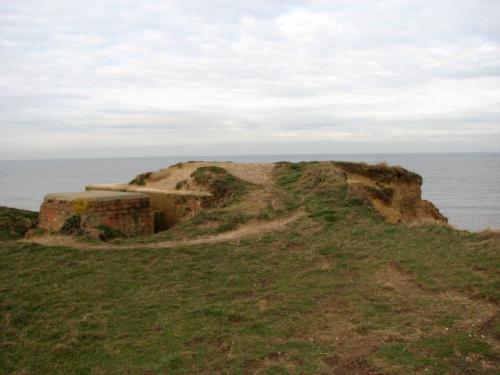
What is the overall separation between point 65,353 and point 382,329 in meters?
3.32

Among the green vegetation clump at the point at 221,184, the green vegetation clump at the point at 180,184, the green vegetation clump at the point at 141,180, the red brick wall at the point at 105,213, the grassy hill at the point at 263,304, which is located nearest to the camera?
the grassy hill at the point at 263,304

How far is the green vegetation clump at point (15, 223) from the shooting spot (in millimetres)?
12125

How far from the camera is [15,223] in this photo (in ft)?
41.9

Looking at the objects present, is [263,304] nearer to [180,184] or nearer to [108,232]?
[108,232]

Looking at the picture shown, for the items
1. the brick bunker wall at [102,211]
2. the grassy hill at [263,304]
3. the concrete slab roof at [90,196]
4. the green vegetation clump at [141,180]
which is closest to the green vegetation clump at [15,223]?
the brick bunker wall at [102,211]

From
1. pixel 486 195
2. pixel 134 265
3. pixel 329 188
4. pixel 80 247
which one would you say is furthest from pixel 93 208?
pixel 486 195

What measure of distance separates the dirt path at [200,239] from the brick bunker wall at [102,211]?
83cm

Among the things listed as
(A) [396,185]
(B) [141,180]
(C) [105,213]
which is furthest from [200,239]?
(A) [396,185]

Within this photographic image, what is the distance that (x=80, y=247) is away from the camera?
356 inches

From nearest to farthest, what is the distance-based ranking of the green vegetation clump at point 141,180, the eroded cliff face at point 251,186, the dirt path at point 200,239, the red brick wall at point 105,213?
1. the dirt path at point 200,239
2. the red brick wall at point 105,213
3. the eroded cliff face at point 251,186
4. the green vegetation clump at point 141,180

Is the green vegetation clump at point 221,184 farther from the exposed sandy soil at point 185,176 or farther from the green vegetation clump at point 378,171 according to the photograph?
the green vegetation clump at point 378,171

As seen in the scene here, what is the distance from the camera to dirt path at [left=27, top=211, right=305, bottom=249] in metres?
9.30

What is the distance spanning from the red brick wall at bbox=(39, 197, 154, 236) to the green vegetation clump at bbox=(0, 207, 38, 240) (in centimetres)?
85

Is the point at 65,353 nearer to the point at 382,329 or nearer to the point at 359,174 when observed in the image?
the point at 382,329
